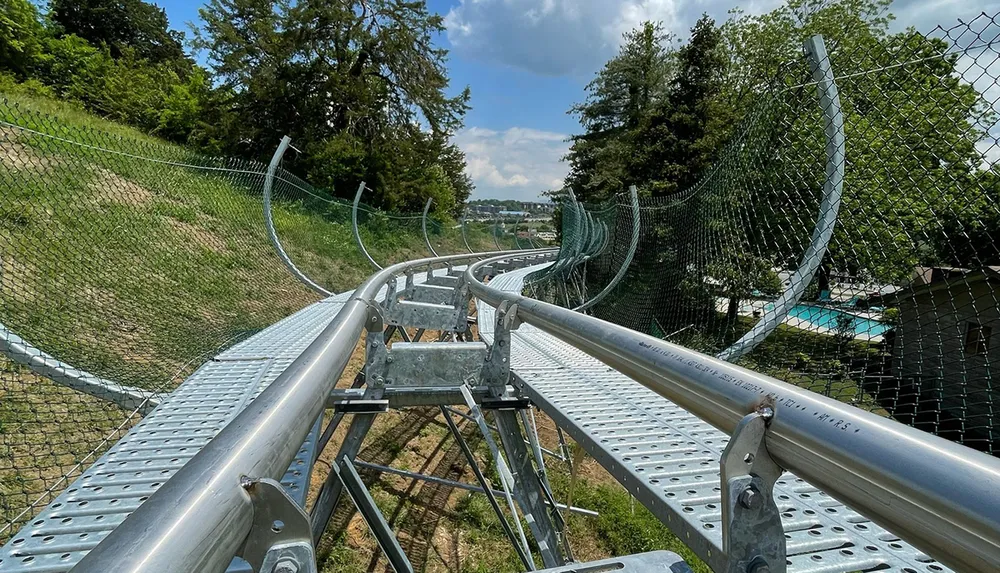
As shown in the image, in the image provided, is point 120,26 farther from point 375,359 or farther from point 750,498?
point 750,498

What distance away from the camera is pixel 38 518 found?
1.05 metres

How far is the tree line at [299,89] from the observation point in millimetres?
16859

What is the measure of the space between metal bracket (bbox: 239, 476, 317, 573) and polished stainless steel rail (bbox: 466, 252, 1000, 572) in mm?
568

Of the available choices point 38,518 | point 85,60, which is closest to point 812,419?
point 38,518

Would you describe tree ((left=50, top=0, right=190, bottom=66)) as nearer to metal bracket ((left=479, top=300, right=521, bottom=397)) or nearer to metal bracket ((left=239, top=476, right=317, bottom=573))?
metal bracket ((left=479, top=300, right=521, bottom=397))

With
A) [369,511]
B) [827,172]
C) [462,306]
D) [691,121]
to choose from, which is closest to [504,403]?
[369,511]

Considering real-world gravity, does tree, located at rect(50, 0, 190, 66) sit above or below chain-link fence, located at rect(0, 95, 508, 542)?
above

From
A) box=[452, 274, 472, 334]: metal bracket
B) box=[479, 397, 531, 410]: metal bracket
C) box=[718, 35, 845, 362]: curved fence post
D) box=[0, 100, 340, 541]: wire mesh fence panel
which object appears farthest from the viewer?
box=[452, 274, 472, 334]: metal bracket

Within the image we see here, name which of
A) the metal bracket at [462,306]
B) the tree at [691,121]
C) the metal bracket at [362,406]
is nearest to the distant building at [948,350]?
the metal bracket at [362,406]

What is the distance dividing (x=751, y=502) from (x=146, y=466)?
1374 mm

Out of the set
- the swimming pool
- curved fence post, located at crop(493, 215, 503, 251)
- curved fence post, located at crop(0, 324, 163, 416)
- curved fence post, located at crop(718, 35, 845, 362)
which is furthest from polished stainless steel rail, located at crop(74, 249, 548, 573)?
curved fence post, located at crop(493, 215, 503, 251)

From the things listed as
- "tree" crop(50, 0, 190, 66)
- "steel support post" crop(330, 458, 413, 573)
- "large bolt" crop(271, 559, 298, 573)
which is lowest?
"steel support post" crop(330, 458, 413, 573)

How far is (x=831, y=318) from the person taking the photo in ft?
9.71

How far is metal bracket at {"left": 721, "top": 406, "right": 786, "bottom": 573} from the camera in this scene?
25.9 inches
